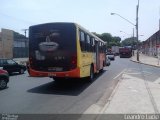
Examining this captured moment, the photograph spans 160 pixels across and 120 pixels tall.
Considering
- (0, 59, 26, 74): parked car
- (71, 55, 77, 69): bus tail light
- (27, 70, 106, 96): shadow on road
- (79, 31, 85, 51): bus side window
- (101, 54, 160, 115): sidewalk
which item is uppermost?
(79, 31, 85, 51): bus side window

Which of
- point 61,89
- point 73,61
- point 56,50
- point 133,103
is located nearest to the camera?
point 133,103

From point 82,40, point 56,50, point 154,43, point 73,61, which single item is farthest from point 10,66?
point 154,43

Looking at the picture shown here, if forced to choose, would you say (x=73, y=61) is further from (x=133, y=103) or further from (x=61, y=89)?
(x=133, y=103)

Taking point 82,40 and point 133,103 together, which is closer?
point 133,103

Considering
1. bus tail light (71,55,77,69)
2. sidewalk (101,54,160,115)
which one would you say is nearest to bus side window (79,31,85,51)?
bus tail light (71,55,77,69)

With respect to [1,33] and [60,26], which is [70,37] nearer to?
[60,26]

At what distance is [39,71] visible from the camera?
14.5 metres

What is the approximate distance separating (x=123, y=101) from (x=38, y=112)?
3020 mm

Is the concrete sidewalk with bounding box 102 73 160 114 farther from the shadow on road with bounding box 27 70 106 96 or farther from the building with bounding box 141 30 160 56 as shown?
the building with bounding box 141 30 160 56

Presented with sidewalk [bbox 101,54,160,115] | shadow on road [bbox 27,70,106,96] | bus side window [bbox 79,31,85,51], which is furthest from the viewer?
bus side window [bbox 79,31,85,51]

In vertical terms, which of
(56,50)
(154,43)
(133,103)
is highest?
(154,43)

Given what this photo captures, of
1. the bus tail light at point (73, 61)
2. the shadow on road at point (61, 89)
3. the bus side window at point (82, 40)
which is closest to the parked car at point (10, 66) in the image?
the shadow on road at point (61, 89)

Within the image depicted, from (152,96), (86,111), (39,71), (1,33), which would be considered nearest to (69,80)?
(39,71)

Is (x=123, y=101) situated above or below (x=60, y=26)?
below
